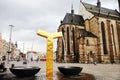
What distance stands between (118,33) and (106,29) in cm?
521

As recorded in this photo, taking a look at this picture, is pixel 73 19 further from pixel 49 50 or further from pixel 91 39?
pixel 49 50

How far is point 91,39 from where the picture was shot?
41.5 metres

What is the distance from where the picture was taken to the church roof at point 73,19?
48.6 m

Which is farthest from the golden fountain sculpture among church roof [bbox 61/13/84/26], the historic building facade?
church roof [bbox 61/13/84/26]

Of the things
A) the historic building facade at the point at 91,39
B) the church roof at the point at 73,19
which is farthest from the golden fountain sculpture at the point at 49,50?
the church roof at the point at 73,19

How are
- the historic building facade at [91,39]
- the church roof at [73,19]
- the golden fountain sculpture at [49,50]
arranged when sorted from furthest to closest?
1. the church roof at [73,19]
2. the historic building facade at [91,39]
3. the golden fountain sculpture at [49,50]

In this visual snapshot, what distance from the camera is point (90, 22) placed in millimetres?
46781

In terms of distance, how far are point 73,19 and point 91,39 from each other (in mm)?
12315

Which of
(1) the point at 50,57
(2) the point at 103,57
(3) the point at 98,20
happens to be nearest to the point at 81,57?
(2) the point at 103,57

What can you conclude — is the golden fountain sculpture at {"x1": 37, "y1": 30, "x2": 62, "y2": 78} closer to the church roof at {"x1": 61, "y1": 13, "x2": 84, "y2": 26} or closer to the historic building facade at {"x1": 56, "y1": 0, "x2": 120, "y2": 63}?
the historic building facade at {"x1": 56, "y1": 0, "x2": 120, "y2": 63}

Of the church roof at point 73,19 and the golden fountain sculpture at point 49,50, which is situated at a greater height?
the church roof at point 73,19

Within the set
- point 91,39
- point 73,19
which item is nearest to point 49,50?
point 91,39

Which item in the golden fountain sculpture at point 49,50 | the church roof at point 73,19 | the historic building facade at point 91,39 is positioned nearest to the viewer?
the golden fountain sculpture at point 49,50

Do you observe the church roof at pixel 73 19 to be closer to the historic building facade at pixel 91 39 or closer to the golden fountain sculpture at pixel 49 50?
the historic building facade at pixel 91 39
